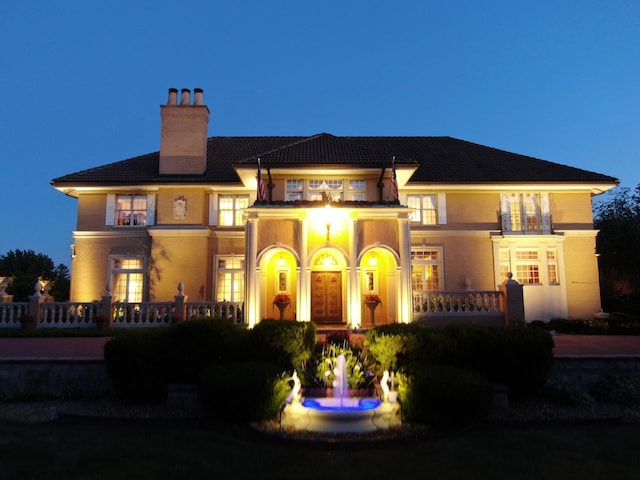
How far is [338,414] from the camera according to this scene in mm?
7363

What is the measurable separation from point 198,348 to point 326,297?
33.9ft

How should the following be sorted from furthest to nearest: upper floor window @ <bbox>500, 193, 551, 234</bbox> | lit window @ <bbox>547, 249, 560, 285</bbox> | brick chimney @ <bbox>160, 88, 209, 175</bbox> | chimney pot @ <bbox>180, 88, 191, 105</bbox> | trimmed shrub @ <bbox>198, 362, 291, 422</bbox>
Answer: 1. chimney pot @ <bbox>180, 88, 191, 105</bbox>
2. brick chimney @ <bbox>160, 88, 209, 175</bbox>
3. upper floor window @ <bbox>500, 193, 551, 234</bbox>
4. lit window @ <bbox>547, 249, 560, 285</bbox>
5. trimmed shrub @ <bbox>198, 362, 291, 422</bbox>

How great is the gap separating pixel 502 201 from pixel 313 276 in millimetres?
10227

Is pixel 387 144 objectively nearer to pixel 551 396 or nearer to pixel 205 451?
pixel 551 396

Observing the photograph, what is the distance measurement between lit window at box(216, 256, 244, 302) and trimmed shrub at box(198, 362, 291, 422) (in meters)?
13.7

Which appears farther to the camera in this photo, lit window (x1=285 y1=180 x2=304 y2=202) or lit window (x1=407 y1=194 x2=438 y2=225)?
lit window (x1=407 y1=194 x2=438 y2=225)

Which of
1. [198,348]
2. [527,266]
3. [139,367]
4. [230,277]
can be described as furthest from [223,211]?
[527,266]

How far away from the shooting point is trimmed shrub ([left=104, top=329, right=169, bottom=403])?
29.3 ft

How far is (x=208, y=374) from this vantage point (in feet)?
26.4

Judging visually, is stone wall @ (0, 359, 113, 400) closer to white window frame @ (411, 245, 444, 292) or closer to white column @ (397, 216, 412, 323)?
white column @ (397, 216, 412, 323)

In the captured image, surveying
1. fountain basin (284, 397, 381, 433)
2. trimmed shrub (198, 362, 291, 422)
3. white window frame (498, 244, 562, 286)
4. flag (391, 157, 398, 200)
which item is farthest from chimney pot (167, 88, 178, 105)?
fountain basin (284, 397, 381, 433)

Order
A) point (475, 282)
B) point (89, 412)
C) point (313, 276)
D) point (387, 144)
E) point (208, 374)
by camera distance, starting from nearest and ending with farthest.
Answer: point (208, 374) < point (89, 412) < point (313, 276) < point (475, 282) < point (387, 144)

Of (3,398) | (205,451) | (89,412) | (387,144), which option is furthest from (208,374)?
(387,144)

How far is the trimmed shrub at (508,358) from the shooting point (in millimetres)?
8984
